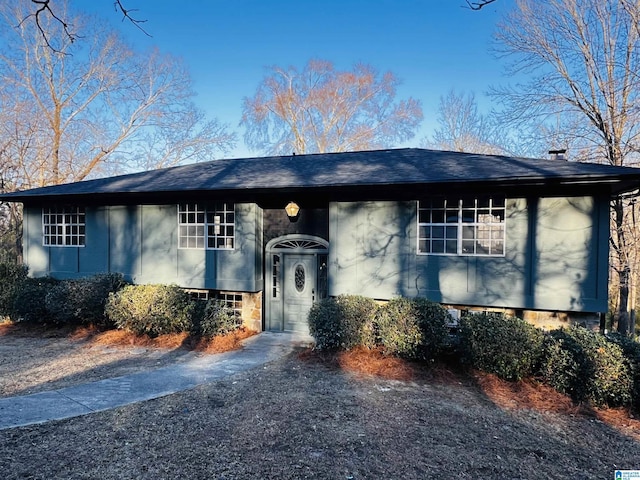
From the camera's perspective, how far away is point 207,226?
9391 millimetres

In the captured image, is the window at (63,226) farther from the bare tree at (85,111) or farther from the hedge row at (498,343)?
the bare tree at (85,111)

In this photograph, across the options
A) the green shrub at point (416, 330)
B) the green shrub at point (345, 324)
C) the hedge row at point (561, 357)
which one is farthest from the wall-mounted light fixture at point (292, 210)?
the hedge row at point (561, 357)

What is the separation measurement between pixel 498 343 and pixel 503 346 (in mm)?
79

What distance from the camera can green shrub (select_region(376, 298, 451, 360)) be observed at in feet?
21.1

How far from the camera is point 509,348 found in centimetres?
582

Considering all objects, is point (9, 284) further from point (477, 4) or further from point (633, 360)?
point (633, 360)

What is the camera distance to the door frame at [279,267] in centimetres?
909

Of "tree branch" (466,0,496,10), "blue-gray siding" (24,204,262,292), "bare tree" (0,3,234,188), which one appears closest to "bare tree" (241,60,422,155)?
"bare tree" (0,3,234,188)

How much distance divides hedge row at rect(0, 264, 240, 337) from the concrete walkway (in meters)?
1.37

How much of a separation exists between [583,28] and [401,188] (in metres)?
11.9

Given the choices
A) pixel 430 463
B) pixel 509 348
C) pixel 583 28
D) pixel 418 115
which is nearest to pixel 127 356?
pixel 430 463

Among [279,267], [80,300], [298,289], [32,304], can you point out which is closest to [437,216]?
[298,289]

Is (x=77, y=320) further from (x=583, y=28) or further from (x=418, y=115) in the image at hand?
(x=418, y=115)

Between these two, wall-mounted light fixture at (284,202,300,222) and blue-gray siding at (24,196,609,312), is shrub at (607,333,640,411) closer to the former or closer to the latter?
blue-gray siding at (24,196,609,312)
